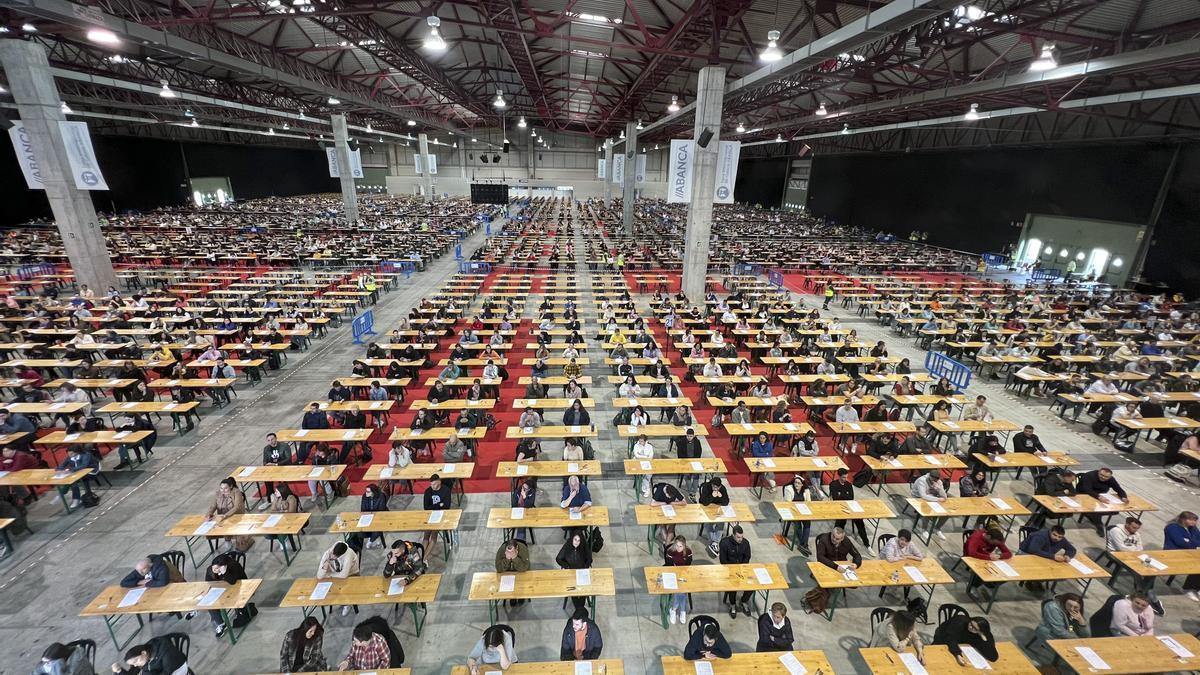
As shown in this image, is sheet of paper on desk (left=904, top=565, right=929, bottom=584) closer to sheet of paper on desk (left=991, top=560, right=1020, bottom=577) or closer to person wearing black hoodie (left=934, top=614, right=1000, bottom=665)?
person wearing black hoodie (left=934, top=614, right=1000, bottom=665)

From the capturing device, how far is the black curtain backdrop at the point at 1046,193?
2706cm

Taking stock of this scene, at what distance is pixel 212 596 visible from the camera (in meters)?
6.96

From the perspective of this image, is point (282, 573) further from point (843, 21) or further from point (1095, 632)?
point (843, 21)

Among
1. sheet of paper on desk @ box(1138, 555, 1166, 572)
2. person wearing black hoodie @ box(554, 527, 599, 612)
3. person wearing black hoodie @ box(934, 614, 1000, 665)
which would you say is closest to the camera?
person wearing black hoodie @ box(934, 614, 1000, 665)

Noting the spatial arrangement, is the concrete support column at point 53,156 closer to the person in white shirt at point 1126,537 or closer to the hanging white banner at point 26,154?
the hanging white banner at point 26,154

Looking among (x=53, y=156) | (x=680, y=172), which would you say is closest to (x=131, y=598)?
(x=680, y=172)

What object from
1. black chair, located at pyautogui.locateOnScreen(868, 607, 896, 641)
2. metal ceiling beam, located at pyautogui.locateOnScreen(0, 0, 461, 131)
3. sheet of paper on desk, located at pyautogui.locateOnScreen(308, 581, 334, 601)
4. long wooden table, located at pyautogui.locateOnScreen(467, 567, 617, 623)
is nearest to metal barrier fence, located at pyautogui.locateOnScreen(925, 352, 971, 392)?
black chair, located at pyautogui.locateOnScreen(868, 607, 896, 641)

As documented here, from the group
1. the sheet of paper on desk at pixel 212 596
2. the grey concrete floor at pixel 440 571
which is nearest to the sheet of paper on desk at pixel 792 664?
the grey concrete floor at pixel 440 571

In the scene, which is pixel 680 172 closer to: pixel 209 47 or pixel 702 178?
pixel 702 178

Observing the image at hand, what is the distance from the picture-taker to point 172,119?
46750 mm

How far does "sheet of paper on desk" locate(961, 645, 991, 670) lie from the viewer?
6117 mm

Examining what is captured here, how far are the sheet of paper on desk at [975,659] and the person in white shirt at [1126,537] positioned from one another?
178 inches

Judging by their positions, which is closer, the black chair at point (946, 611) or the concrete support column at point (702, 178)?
the black chair at point (946, 611)

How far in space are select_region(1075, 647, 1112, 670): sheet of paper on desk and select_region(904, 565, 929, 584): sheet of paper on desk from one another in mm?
1741
